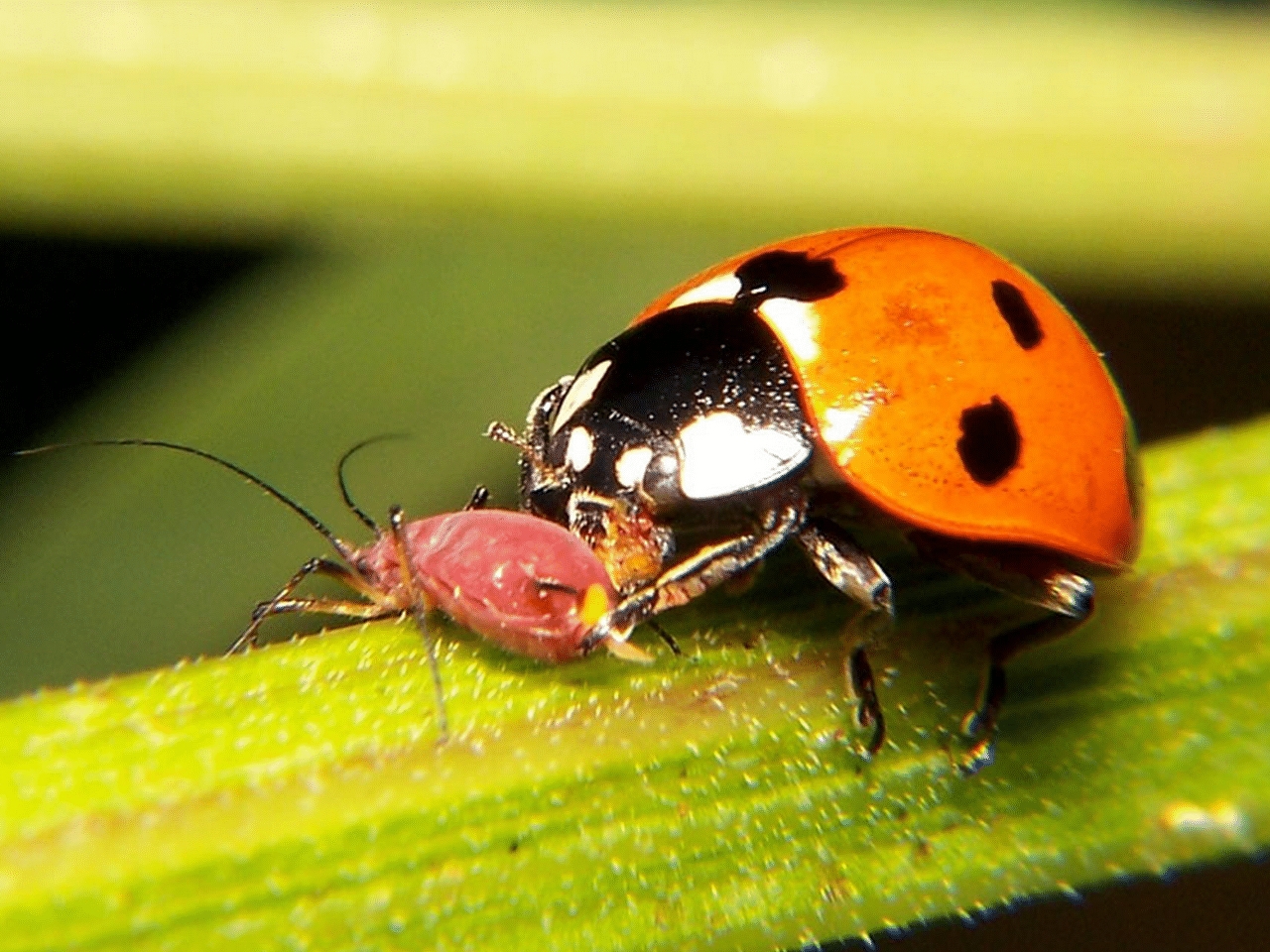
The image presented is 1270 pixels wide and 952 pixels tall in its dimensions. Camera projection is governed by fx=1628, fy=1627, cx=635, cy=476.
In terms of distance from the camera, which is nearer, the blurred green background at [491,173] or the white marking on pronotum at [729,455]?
the white marking on pronotum at [729,455]

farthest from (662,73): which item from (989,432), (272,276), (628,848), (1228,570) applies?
(628,848)

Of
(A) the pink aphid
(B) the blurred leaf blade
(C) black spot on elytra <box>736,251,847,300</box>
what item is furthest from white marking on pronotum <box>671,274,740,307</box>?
(B) the blurred leaf blade

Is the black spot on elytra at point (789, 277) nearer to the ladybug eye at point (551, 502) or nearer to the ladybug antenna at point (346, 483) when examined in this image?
the ladybug eye at point (551, 502)

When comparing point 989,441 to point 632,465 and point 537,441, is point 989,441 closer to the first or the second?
point 632,465

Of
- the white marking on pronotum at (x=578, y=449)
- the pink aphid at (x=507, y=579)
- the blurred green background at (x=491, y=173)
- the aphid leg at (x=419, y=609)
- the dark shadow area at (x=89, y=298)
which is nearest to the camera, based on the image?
the aphid leg at (x=419, y=609)

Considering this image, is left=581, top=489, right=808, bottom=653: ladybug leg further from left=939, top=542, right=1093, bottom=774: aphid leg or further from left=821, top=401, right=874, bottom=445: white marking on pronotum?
left=939, top=542, right=1093, bottom=774: aphid leg

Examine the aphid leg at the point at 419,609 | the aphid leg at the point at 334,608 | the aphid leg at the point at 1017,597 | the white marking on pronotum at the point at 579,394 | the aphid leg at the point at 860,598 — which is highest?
the white marking on pronotum at the point at 579,394

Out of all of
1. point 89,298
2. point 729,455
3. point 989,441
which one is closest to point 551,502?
→ point 729,455

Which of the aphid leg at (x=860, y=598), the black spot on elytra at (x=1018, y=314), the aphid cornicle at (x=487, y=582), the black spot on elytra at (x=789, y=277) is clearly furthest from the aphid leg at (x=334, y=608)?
the black spot on elytra at (x=1018, y=314)
